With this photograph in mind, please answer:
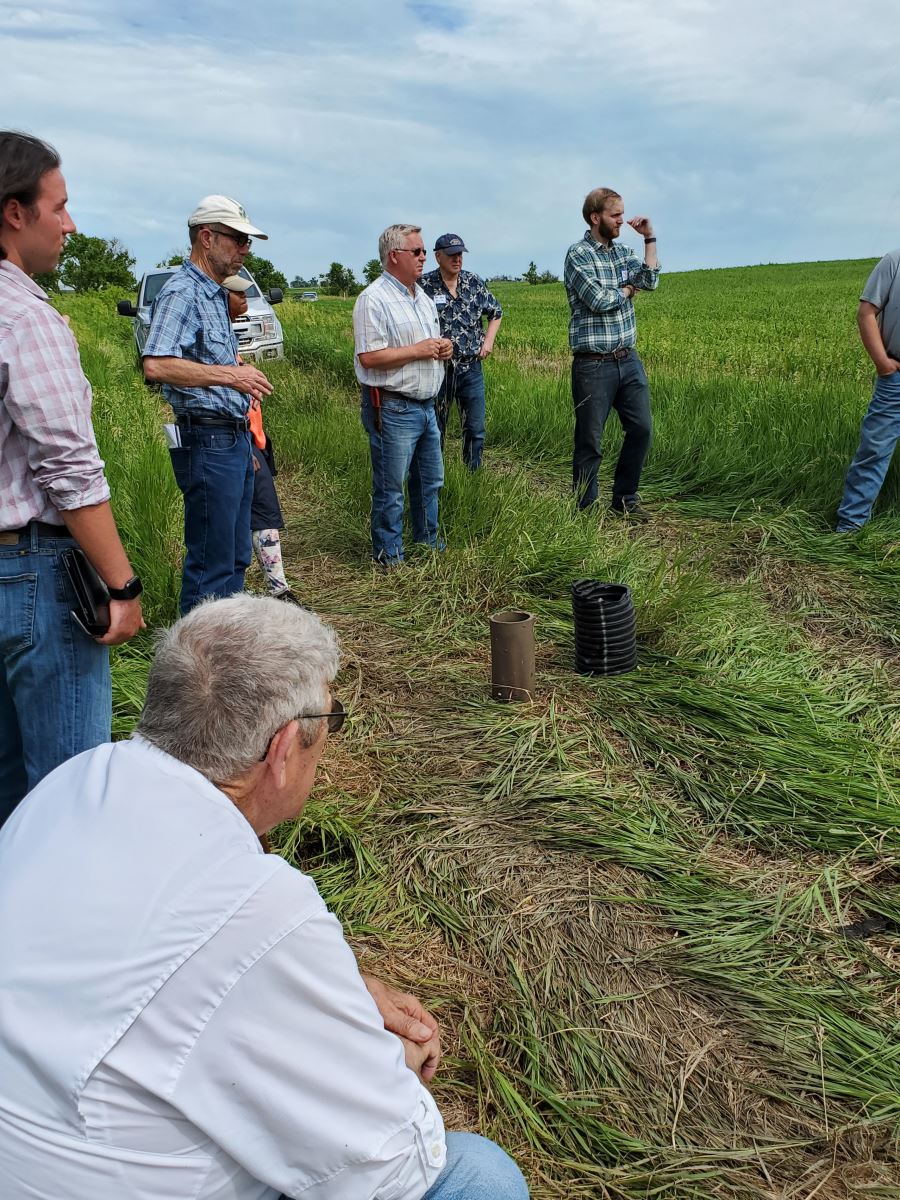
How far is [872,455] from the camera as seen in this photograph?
17.6ft

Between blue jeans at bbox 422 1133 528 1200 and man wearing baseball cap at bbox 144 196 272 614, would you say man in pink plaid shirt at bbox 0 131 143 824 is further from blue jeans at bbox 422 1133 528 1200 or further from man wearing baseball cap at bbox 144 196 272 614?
man wearing baseball cap at bbox 144 196 272 614

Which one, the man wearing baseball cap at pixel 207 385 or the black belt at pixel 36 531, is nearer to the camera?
the black belt at pixel 36 531

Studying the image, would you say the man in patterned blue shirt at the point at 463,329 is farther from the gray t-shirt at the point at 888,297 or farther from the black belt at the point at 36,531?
the black belt at the point at 36,531

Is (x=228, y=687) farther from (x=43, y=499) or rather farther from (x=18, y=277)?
(x=18, y=277)

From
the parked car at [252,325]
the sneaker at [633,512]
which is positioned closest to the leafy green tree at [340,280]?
the parked car at [252,325]

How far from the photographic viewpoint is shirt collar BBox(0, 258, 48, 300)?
1916 mm

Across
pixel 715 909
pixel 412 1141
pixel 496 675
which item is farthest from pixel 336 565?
pixel 412 1141

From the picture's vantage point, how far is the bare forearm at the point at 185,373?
11.5ft

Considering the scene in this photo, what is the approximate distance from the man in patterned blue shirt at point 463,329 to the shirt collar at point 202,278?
9.75ft

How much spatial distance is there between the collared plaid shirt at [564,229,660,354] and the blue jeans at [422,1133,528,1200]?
4.84m

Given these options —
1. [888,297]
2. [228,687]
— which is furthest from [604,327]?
[228,687]

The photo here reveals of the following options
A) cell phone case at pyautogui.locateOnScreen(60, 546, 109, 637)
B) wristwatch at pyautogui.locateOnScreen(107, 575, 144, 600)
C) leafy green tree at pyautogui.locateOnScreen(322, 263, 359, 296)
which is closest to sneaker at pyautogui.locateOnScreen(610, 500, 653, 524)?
wristwatch at pyautogui.locateOnScreen(107, 575, 144, 600)

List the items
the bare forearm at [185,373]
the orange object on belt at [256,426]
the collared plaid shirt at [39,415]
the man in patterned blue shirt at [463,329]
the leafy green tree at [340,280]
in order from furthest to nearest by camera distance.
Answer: the leafy green tree at [340,280], the man in patterned blue shirt at [463,329], the orange object on belt at [256,426], the bare forearm at [185,373], the collared plaid shirt at [39,415]

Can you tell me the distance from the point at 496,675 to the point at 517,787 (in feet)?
2.27
